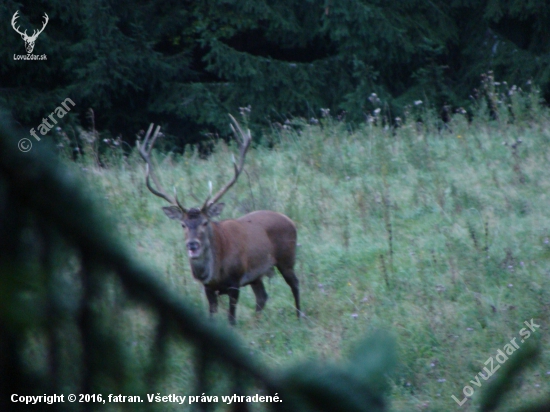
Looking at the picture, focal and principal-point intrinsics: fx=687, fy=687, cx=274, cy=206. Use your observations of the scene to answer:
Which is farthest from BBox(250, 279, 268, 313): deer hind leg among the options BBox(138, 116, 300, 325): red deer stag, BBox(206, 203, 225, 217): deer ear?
BBox(206, 203, 225, 217): deer ear

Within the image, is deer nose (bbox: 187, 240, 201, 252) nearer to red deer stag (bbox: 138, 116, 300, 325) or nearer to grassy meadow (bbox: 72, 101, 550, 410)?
red deer stag (bbox: 138, 116, 300, 325)

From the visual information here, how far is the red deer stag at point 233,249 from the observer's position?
5641mm

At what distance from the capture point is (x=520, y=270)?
5633 mm

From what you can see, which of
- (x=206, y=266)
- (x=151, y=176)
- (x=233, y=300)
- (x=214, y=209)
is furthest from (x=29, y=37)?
(x=233, y=300)

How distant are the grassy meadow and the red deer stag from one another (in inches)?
9.8

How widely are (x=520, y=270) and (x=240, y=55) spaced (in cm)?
1097

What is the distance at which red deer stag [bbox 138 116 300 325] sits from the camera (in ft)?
18.5

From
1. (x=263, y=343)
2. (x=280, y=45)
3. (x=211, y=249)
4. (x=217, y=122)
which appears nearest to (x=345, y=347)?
(x=263, y=343)

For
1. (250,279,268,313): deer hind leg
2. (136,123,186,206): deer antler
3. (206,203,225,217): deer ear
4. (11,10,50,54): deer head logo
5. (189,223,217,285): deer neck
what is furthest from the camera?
(11,10,50,54): deer head logo

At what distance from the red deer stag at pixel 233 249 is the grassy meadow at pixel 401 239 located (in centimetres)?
25

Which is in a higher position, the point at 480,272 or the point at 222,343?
the point at 222,343

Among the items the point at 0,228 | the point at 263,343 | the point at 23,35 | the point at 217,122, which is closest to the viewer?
the point at 0,228

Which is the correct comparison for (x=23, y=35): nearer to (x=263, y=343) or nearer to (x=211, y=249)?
(x=211, y=249)

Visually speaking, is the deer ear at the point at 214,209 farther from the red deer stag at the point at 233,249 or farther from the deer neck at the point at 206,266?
the deer neck at the point at 206,266
